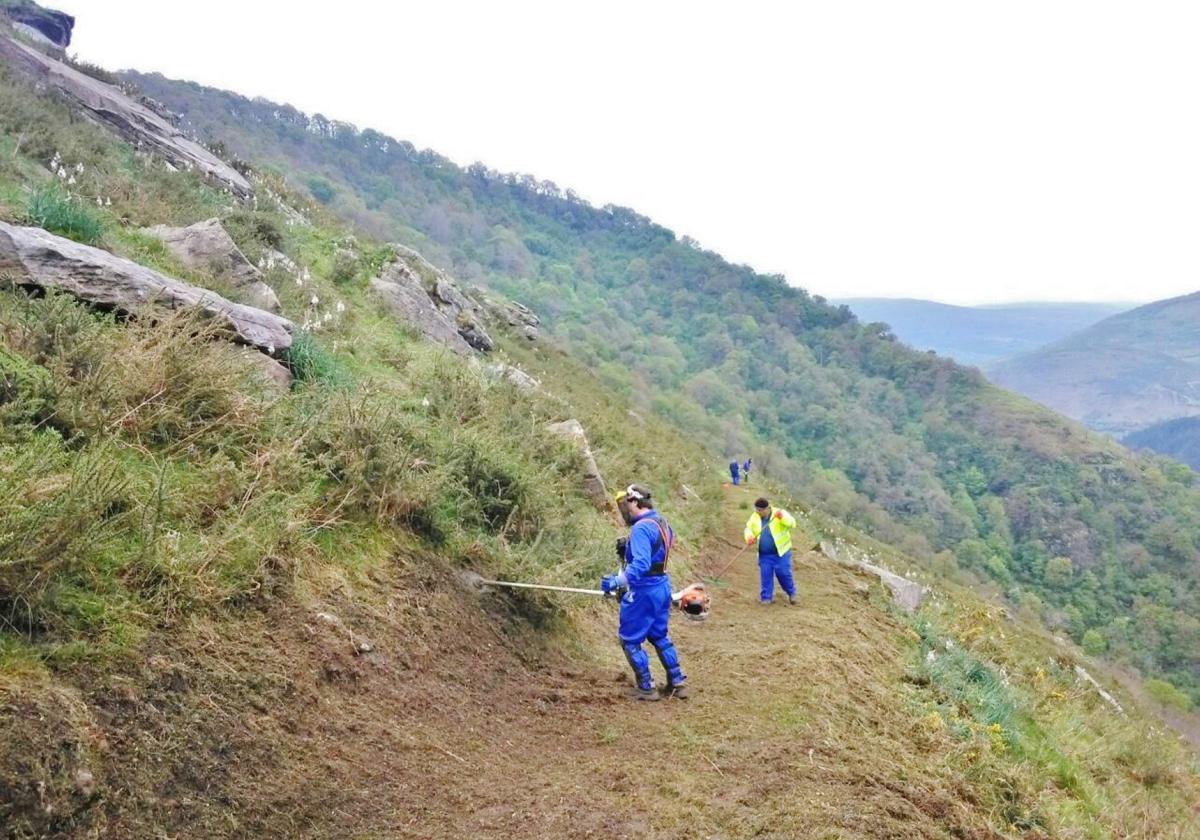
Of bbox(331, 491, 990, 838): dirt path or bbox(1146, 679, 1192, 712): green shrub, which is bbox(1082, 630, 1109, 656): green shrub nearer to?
bbox(1146, 679, 1192, 712): green shrub

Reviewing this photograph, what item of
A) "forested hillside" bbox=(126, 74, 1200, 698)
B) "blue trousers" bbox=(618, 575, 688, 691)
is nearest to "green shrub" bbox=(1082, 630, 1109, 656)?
"forested hillside" bbox=(126, 74, 1200, 698)

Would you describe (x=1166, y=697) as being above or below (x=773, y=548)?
below

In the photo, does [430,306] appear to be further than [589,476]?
Yes

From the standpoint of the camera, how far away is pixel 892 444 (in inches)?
3265

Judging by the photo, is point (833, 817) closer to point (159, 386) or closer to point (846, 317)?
point (159, 386)

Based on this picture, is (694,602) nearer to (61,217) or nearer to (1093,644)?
(61,217)

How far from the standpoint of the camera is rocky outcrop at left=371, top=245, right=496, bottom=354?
13609 mm

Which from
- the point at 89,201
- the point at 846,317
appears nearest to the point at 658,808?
the point at 89,201

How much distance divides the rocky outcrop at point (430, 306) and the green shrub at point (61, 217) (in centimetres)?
588

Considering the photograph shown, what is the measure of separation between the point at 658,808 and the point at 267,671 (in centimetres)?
225

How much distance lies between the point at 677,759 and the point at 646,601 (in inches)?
49.7

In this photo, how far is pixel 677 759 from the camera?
4.31 metres

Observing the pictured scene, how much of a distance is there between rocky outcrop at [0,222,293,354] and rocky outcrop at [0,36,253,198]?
38.9 feet

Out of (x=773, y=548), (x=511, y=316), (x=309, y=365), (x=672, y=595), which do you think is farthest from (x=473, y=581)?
(x=511, y=316)
